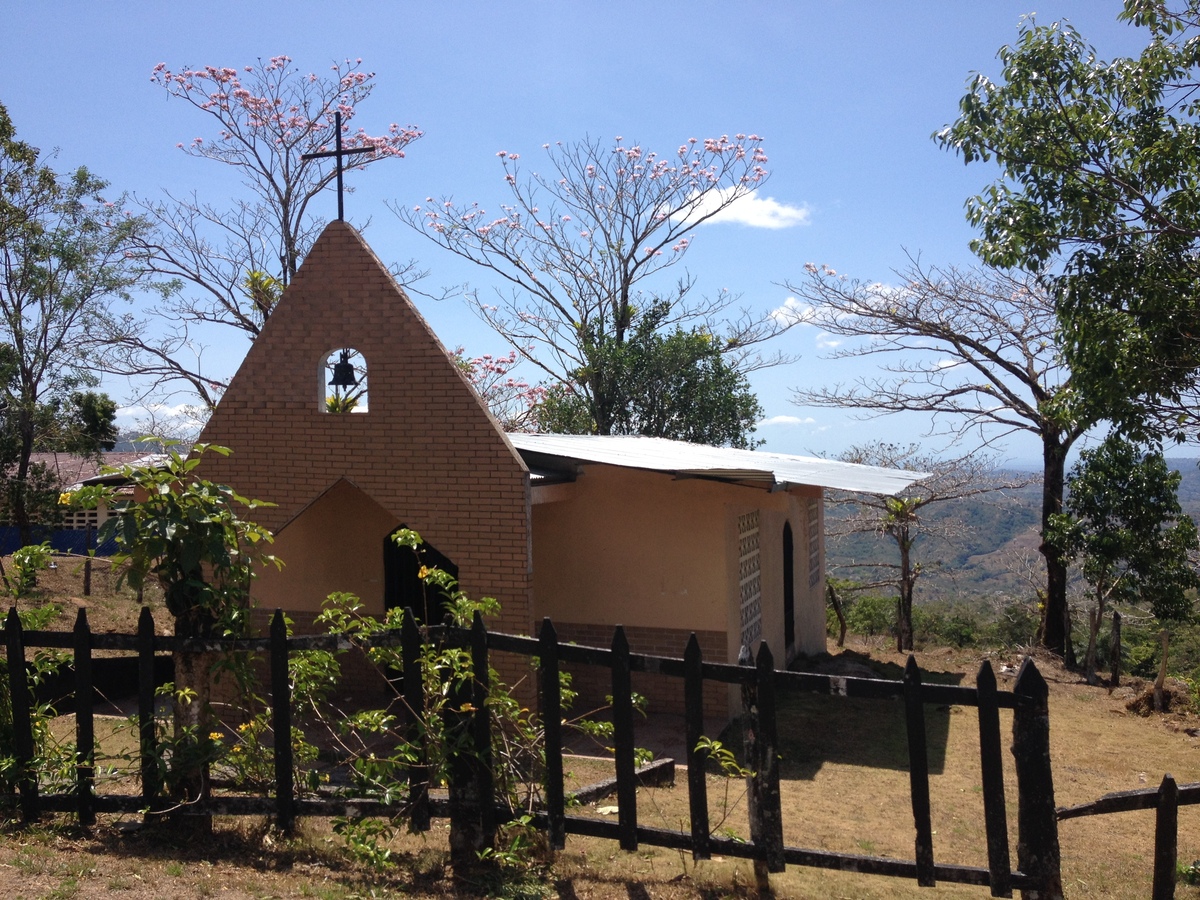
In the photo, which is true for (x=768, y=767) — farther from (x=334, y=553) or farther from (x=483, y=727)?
(x=334, y=553)

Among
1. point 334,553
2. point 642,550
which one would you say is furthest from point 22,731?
point 642,550

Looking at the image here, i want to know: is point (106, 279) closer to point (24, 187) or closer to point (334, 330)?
point (24, 187)

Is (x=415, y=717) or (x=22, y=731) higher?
(x=415, y=717)

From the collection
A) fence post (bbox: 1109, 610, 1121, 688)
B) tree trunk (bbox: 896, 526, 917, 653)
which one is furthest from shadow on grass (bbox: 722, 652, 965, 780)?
tree trunk (bbox: 896, 526, 917, 653)

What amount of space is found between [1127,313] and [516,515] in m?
6.29

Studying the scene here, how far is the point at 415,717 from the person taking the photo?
5.21 metres

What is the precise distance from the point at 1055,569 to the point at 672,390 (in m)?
9.42

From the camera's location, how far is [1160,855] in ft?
16.4

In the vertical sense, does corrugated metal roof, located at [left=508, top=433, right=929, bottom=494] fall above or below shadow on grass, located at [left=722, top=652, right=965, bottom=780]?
above

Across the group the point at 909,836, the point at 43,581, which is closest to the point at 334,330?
the point at 909,836

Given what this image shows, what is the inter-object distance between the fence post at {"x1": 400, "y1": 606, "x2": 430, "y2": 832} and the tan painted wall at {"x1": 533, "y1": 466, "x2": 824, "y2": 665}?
192 inches

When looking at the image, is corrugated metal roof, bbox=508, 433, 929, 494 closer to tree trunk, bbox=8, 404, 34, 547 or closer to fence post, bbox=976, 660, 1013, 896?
fence post, bbox=976, 660, 1013, 896

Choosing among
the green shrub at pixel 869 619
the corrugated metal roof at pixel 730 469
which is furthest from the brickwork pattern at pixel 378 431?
the green shrub at pixel 869 619

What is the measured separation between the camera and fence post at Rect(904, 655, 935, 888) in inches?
179
